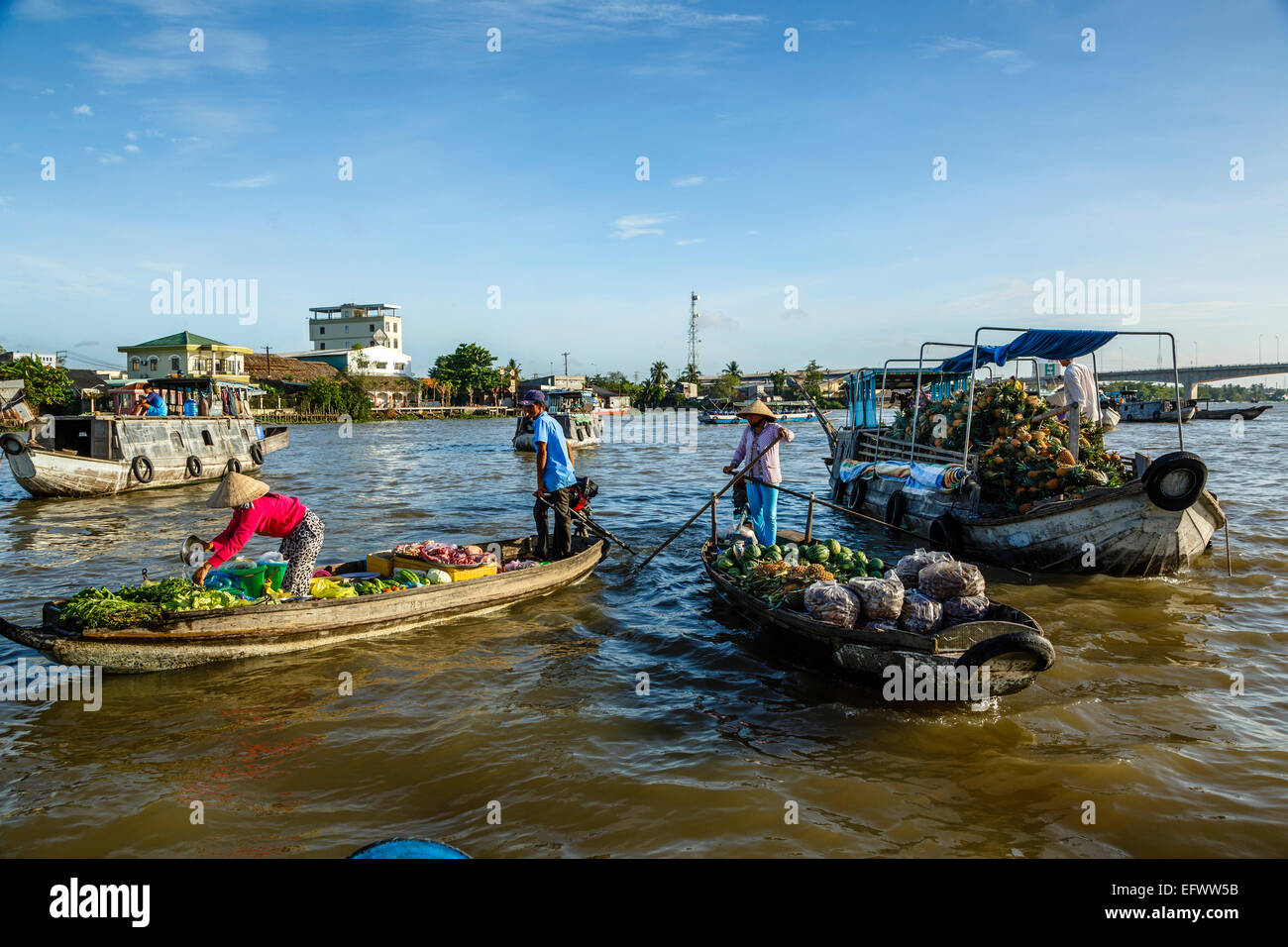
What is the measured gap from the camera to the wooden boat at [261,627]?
596 centimetres

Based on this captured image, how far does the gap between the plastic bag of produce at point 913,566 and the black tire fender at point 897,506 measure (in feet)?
20.6

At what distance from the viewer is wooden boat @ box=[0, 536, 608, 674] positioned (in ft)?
19.6

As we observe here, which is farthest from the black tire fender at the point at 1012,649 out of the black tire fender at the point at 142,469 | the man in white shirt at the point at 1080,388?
the black tire fender at the point at 142,469

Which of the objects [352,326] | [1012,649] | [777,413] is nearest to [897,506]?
[1012,649]

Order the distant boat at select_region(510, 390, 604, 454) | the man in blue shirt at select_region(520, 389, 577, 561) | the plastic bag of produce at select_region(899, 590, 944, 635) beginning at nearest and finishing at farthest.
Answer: the plastic bag of produce at select_region(899, 590, 944, 635)
the man in blue shirt at select_region(520, 389, 577, 561)
the distant boat at select_region(510, 390, 604, 454)

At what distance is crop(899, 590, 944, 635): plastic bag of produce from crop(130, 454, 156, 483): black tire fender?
67.2 ft

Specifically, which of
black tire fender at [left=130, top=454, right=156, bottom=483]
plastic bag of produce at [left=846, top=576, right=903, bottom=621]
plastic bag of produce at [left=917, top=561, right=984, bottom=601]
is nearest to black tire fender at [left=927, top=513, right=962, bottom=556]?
plastic bag of produce at [left=917, top=561, right=984, bottom=601]

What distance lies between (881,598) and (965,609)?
660 millimetres

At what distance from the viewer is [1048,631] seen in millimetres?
7992

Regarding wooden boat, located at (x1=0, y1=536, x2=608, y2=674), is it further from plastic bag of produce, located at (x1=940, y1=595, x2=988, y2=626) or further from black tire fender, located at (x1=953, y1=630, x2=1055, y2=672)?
black tire fender, located at (x1=953, y1=630, x2=1055, y2=672)

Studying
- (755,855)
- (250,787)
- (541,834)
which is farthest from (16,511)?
(755,855)

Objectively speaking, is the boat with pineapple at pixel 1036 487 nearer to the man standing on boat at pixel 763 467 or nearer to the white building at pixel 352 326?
the man standing on boat at pixel 763 467

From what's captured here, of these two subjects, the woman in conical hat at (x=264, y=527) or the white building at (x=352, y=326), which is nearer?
the woman in conical hat at (x=264, y=527)

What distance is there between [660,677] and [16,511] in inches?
678
